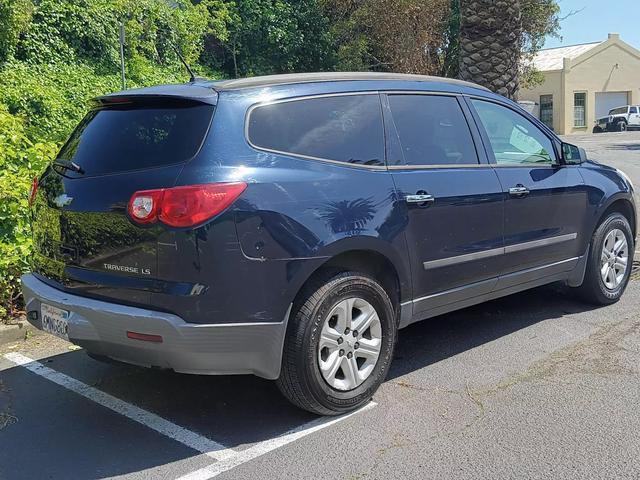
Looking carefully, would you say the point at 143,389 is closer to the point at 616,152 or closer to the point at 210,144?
the point at 210,144

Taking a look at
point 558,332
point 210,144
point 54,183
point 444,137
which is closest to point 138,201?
point 210,144

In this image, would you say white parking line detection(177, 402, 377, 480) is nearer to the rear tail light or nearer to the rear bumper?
the rear bumper

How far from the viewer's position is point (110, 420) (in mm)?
4027

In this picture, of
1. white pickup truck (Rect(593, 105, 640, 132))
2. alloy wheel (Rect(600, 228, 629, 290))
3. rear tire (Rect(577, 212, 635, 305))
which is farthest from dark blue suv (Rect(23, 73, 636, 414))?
white pickup truck (Rect(593, 105, 640, 132))

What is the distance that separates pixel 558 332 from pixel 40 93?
10.3 meters

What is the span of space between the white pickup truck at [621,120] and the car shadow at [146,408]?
40.1 meters

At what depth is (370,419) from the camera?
13.0 feet

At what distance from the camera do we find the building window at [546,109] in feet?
141

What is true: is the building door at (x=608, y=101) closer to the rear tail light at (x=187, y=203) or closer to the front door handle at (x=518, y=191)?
the front door handle at (x=518, y=191)

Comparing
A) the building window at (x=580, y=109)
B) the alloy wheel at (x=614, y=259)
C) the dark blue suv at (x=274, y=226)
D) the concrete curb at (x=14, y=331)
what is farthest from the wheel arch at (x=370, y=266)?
the building window at (x=580, y=109)

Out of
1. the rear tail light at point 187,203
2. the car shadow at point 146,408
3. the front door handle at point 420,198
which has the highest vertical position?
the rear tail light at point 187,203

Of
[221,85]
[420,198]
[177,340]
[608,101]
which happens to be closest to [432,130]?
[420,198]

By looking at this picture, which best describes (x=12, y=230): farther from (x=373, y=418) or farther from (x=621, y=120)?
(x=621, y=120)

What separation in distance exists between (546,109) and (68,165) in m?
43.1
